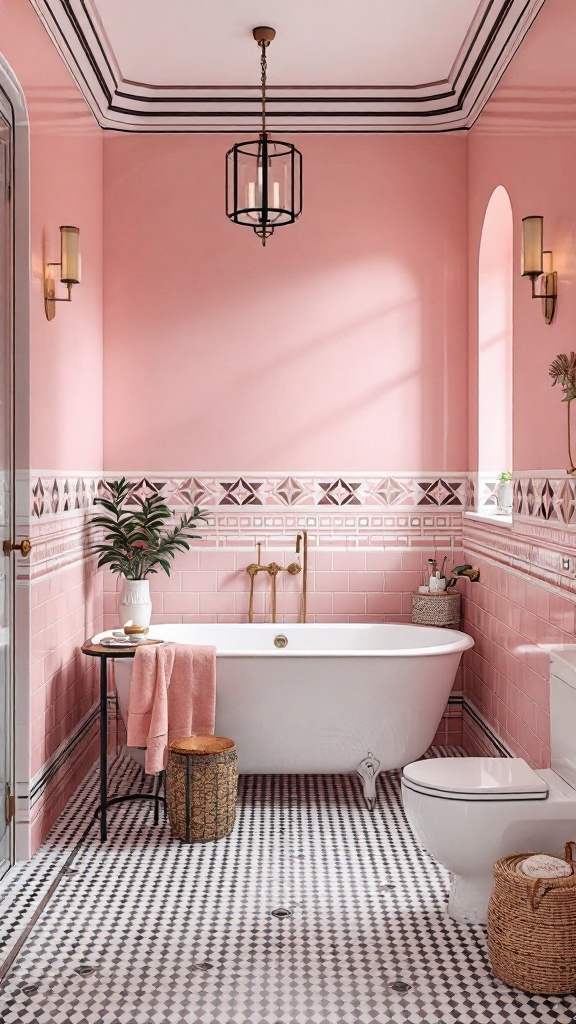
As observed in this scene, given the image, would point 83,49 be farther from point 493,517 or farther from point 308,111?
point 493,517

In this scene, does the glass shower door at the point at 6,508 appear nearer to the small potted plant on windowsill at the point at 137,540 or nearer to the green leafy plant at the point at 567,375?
the small potted plant on windowsill at the point at 137,540

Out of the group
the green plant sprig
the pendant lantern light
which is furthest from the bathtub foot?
the pendant lantern light

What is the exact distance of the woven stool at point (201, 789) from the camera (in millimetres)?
3609

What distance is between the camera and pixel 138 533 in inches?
185

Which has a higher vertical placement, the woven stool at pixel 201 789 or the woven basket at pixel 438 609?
the woven basket at pixel 438 609

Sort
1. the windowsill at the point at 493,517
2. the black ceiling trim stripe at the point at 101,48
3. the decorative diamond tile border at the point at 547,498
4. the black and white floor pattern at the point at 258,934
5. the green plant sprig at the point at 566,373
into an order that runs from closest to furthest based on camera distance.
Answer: the black and white floor pattern at the point at 258,934
the green plant sprig at the point at 566,373
the decorative diamond tile border at the point at 547,498
the black ceiling trim stripe at the point at 101,48
the windowsill at the point at 493,517

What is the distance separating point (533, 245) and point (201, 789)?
2.44 meters

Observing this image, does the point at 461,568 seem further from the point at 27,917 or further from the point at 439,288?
the point at 27,917

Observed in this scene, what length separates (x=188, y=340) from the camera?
4.93m

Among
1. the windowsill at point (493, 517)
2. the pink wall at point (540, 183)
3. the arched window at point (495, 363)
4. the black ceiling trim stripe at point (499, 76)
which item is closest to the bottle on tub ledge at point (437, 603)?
the windowsill at point (493, 517)

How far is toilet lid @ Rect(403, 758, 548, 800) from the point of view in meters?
2.87

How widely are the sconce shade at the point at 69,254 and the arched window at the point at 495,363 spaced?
2043 millimetres

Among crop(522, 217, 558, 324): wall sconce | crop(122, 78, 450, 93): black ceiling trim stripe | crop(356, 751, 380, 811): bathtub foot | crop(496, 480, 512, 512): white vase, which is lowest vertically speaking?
crop(356, 751, 380, 811): bathtub foot

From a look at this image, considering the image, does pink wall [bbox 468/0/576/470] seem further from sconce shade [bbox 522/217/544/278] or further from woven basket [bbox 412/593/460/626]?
woven basket [bbox 412/593/460/626]
